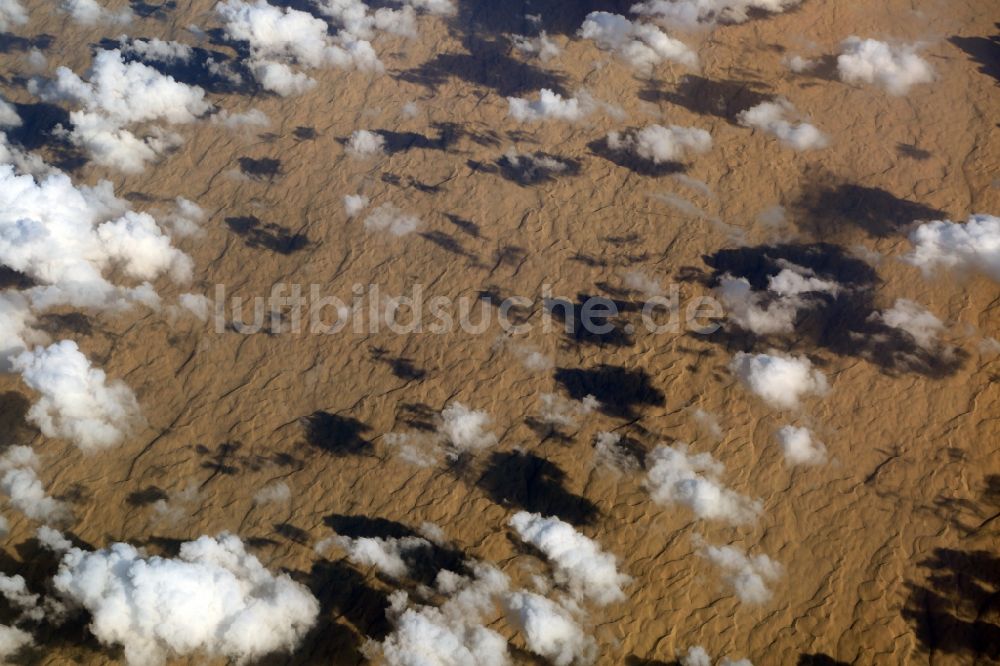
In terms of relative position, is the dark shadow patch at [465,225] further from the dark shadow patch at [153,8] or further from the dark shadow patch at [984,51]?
the dark shadow patch at [153,8]

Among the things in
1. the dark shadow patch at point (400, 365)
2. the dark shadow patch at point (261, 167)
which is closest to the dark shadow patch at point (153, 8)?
the dark shadow patch at point (261, 167)

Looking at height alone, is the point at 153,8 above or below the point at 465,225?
above

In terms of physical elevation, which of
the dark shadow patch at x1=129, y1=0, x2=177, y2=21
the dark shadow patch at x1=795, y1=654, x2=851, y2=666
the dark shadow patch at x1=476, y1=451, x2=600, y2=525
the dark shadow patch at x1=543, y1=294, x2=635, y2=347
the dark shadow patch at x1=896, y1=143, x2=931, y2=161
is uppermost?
the dark shadow patch at x1=896, y1=143, x2=931, y2=161

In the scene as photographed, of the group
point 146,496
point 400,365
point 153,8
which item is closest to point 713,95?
point 400,365

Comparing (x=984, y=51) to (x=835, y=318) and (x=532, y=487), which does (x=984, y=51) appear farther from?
(x=532, y=487)

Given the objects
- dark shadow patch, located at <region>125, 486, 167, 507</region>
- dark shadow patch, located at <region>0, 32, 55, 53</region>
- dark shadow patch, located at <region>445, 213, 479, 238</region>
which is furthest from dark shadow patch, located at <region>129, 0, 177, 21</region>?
dark shadow patch, located at <region>125, 486, 167, 507</region>

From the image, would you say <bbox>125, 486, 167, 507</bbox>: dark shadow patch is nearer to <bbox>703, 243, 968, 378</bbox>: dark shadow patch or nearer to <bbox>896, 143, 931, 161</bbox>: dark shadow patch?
<bbox>703, 243, 968, 378</bbox>: dark shadow patch
